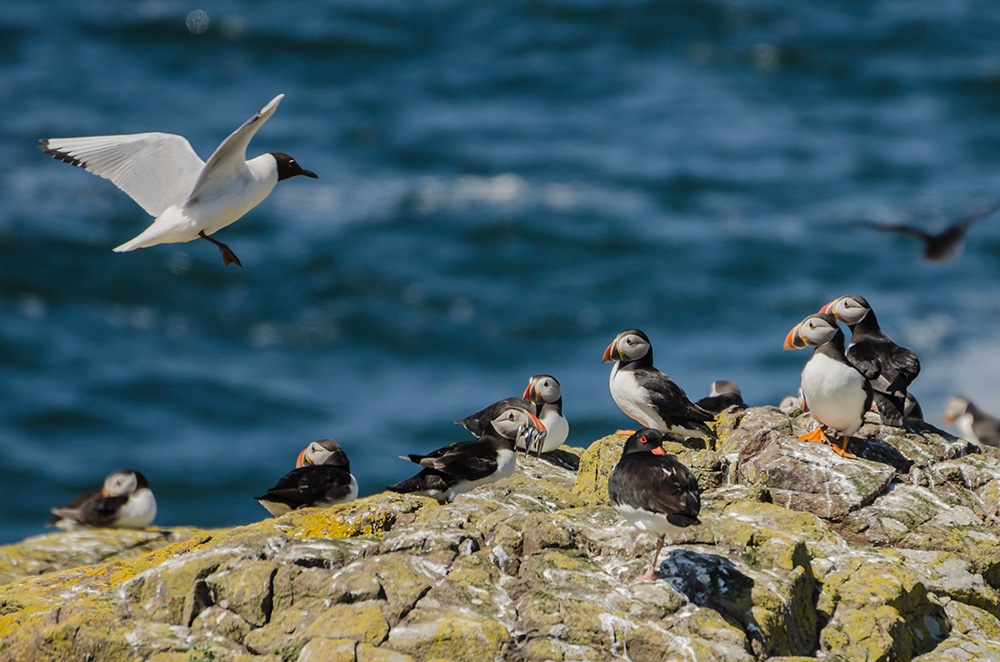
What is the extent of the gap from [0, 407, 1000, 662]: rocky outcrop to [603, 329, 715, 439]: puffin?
48 centimetres

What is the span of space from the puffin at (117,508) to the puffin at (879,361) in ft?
27.5

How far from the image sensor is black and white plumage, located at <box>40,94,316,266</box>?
39.1ft

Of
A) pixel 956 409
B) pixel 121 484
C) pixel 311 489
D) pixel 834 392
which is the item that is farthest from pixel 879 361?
pixel 121 484

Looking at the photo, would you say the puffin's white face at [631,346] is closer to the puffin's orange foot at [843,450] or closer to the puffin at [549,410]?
the puffin at [549,410]

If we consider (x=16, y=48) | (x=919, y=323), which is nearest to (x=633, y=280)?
(x=919, y=323)

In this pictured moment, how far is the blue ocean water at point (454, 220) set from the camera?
129 ft

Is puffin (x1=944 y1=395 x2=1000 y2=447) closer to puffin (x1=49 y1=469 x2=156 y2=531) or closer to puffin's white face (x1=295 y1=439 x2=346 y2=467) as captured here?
puffin's white face (x1=295 y1=439 x2=346 y2=467)

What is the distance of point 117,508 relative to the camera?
14.2 m

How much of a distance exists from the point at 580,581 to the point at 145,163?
6.91m

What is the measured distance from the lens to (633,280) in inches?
1831

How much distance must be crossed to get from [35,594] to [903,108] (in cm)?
5824

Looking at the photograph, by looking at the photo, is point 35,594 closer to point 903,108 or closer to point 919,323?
point 919,323

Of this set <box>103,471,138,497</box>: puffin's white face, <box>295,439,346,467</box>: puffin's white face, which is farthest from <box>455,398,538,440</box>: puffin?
<box>103,471,138,497</box>: puffin's white face

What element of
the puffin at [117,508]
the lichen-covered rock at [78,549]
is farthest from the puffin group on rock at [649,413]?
the puffin at [117,508]
